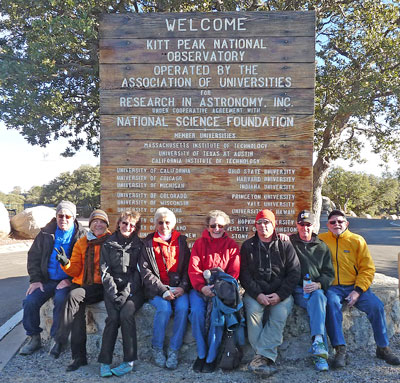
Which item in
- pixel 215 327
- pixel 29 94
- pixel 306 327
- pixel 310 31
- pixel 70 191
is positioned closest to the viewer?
pixel 215 327

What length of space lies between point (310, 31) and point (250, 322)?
3.70 meters

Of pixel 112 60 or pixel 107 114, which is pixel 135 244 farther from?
pixel 112 60

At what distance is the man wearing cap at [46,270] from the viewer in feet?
12.8

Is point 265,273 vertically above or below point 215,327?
above

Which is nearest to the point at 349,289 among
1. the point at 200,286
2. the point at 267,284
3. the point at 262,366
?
the point at 267,284

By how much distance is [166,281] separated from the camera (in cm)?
375

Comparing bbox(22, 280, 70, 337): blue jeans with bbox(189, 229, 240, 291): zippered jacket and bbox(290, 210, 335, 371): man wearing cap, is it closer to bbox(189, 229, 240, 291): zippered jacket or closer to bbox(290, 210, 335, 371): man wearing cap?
bbox(189, 229, 240, 291): zippered jacket

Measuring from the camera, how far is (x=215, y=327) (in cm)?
343

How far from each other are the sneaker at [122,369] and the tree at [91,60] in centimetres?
761

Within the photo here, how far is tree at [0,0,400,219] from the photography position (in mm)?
9406

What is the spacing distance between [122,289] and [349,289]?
2.33 m

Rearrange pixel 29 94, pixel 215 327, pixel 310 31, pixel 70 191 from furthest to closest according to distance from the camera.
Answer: pixel 70 191, pixel 29 94, pixel 310 31, pixel 215 327

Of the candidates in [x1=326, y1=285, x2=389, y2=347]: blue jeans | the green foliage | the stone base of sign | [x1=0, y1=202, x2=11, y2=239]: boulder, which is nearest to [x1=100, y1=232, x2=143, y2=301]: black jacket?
the stone base of sign

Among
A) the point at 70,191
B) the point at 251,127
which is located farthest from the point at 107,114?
the point at 70,191
